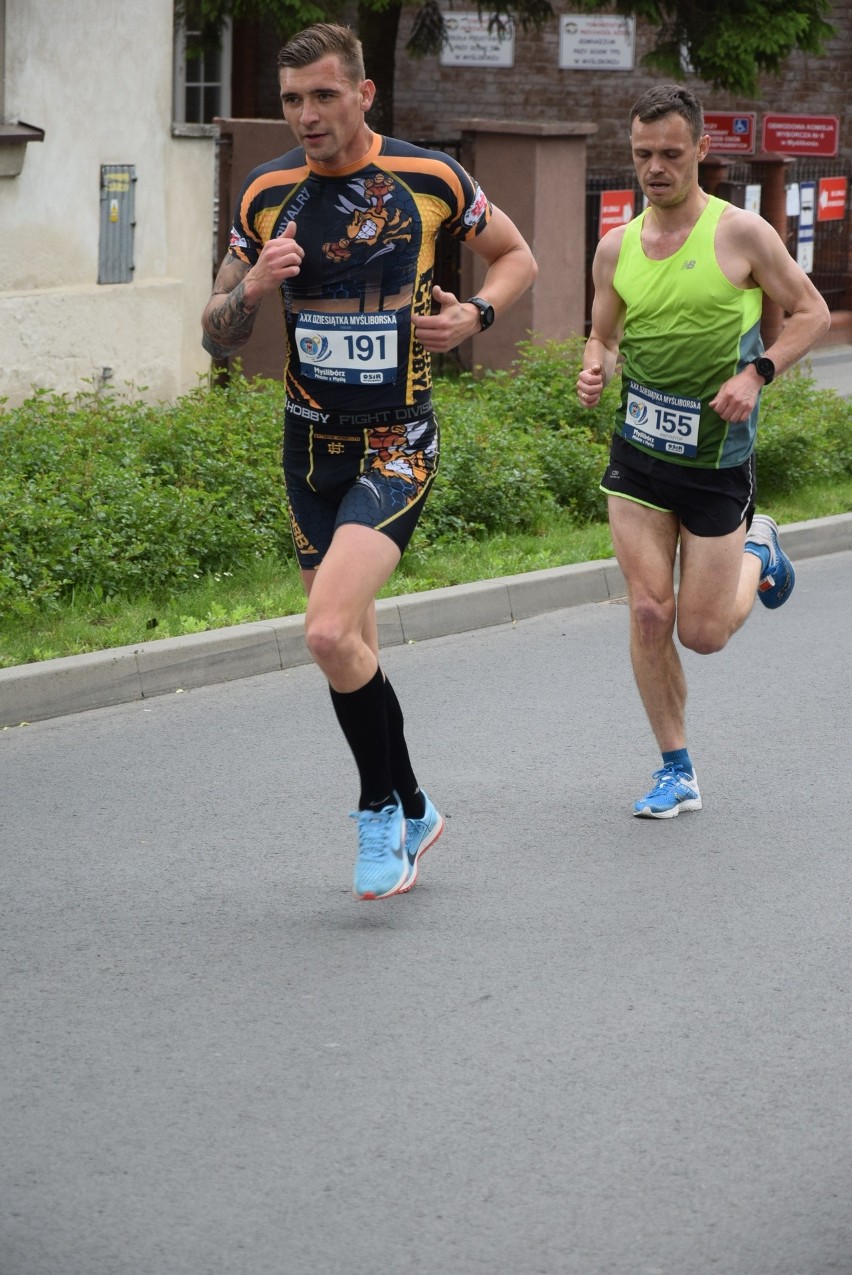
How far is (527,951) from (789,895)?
33.7 inches

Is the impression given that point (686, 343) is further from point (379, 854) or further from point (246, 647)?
point (246, 647)

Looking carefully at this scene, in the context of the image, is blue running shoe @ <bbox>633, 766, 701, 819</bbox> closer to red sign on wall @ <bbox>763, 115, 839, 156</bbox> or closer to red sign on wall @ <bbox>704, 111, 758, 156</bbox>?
red sign on wall @ <bbox>704, 111, 758, 156</bbox>

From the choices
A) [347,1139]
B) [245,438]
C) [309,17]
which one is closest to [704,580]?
[347,1139]

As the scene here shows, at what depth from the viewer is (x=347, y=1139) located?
12.9ft

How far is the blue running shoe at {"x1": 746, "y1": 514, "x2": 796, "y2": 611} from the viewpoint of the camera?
6742 mm

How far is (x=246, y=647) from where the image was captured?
26.7 ft

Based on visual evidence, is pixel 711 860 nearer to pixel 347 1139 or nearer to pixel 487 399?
pixel 347 1139

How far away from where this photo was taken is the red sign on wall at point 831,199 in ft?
71.7

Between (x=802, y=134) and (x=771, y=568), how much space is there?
1440cm

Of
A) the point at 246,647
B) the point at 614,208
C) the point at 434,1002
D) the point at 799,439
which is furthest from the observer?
the point at 614,208

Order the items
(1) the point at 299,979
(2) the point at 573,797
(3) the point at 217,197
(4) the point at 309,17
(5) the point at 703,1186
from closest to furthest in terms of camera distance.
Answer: (5) the point at 703,1186, (1) the point at 299,979, (2) the point at 573,797, (3) the point at 217,197, (4) the point at 309,17

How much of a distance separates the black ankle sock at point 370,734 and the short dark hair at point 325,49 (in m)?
1.49

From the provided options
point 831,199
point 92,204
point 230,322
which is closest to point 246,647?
point 230,322

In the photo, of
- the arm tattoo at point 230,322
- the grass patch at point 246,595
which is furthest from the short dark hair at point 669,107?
the grass patch at point 246,595
